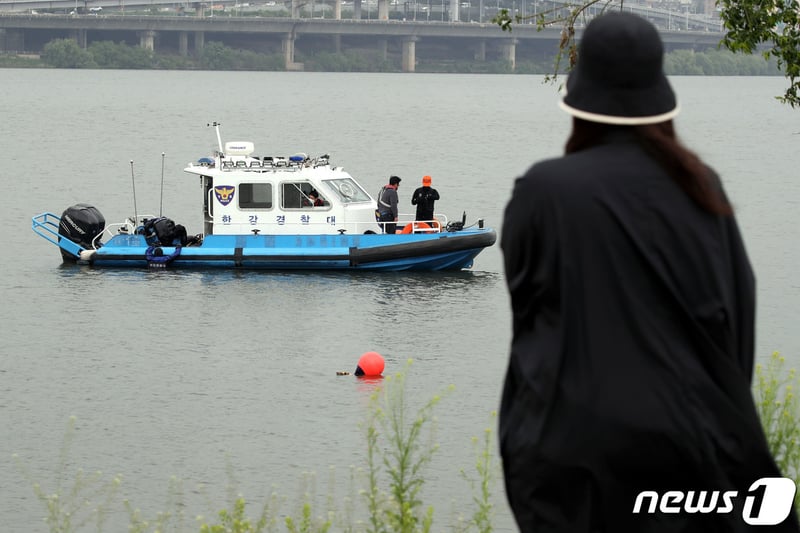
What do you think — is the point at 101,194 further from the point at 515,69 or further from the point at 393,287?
the point at 515,69

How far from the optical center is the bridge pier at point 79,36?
156 metres

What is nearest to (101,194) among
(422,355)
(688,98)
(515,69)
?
(422,355)

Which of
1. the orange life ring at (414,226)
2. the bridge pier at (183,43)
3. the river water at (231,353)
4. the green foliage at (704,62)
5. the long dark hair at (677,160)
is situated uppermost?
the long dark hair at (677,160)

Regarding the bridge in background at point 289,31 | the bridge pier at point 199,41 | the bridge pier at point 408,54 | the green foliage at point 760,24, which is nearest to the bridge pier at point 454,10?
the bridge in background at point 289,31

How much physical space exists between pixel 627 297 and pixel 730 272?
0.98ft

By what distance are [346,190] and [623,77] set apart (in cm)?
2296

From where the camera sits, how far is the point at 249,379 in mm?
18781

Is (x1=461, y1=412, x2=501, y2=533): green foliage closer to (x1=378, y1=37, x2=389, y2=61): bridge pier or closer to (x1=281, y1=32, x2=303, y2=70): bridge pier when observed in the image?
(x1=281, y1=32, x2=303, y2=70): bridge pier

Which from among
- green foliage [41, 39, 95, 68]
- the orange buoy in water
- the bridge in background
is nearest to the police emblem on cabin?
the orange buoy in water

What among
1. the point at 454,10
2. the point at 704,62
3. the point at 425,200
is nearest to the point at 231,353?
the point at 425,200

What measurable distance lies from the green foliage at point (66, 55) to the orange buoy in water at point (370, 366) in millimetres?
142694

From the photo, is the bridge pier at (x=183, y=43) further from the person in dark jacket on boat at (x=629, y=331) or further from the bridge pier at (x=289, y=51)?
the person in dark jacket on boat at (x=629, y=331)

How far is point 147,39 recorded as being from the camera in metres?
158

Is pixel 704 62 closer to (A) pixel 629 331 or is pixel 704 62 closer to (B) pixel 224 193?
(B) pixel 224 193
